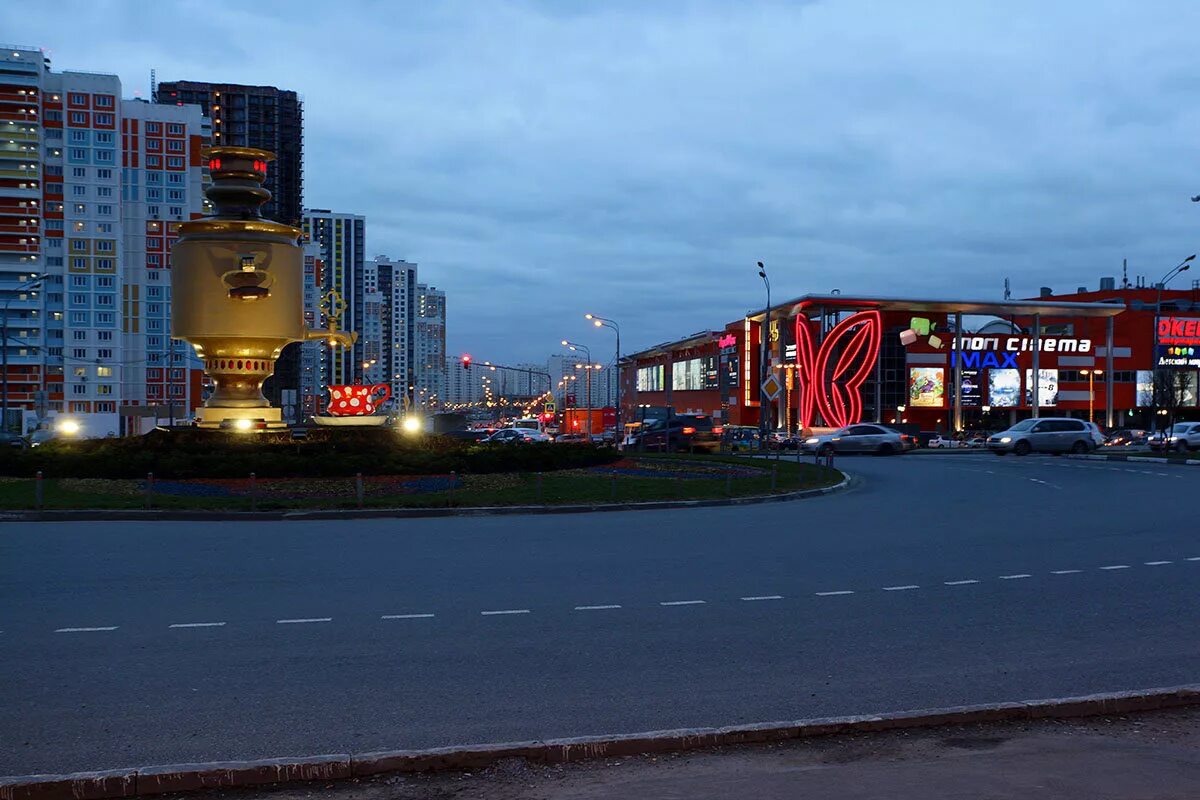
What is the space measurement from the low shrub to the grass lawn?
0.71m

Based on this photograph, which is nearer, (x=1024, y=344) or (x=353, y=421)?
(x=353, y=421)

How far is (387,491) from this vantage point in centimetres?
2338

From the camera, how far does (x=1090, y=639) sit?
8875 millimetres

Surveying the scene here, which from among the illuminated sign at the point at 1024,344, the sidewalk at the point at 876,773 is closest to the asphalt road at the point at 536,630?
the sidewalk at the point at 876,773

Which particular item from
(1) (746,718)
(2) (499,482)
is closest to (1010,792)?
(1) (746,718)

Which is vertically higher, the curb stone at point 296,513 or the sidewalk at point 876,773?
the sidewalk at point 876,773

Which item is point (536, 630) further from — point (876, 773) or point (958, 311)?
point (958, 311)

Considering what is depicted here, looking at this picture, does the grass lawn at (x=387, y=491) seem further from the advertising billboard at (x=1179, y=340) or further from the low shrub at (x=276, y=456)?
the advertising billboard at (x=1179, y=340)

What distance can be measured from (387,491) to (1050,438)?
3343 centimetres

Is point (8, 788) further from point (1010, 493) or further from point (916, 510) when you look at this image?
Answer: point (1010, 493)

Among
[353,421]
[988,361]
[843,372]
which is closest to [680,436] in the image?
[353,421]

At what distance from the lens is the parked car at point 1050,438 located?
152ft

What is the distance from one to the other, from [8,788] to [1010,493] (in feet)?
78.0

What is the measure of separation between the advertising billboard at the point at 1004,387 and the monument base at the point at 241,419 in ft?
215
